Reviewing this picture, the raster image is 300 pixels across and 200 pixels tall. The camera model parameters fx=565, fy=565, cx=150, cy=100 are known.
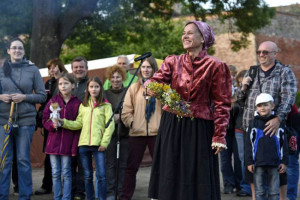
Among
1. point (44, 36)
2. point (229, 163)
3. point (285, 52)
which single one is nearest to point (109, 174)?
point (229, 163)

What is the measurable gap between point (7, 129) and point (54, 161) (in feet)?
2.48

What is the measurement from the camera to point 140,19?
2152 cm

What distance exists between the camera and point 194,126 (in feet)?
17.0

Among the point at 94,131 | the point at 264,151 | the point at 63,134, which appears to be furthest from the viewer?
the point at 63,134

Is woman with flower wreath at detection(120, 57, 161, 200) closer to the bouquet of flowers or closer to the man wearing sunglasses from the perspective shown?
the man wearing sunglasses

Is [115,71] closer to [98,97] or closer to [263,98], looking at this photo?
[98,97]

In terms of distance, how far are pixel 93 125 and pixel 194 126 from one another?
2625 mm

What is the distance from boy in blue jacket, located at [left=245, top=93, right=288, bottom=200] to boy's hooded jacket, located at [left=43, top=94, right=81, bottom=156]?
2345 millimetres

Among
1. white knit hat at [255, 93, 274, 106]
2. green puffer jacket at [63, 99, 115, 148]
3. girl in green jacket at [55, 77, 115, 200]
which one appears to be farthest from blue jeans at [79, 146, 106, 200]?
white knit hat at [255, 93, 274, 106]

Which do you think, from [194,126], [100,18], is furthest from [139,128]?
[100,18]

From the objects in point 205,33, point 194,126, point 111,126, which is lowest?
point 111,126

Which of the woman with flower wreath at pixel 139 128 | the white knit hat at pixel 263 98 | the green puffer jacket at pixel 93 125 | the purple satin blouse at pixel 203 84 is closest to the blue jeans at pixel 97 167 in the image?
the green puffer jacket at pixel 93 125

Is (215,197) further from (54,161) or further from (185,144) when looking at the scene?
(54,161)

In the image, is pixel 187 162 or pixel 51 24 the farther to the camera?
pixel 51 24
